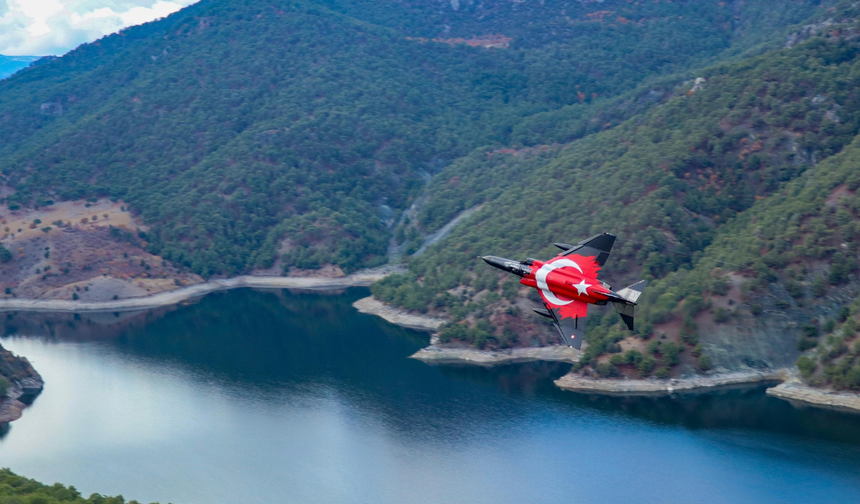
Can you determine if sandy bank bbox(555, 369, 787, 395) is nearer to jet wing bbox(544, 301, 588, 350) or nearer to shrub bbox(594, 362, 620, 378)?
shrub bbox(594, 362, 620, 378)

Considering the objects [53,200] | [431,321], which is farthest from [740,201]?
[53,200]

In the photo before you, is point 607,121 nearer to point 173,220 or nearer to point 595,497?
point 173,220

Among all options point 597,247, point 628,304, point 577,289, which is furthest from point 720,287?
point 577,289

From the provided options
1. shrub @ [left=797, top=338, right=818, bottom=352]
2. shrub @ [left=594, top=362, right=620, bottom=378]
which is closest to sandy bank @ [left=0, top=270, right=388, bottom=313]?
shrub @ [left=594, top=362, right=620, bottom=378]

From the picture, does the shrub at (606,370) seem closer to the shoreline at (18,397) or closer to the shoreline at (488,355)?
the shoreline at (488,355)

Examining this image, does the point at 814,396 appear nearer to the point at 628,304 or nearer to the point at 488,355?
the point at 488,355
